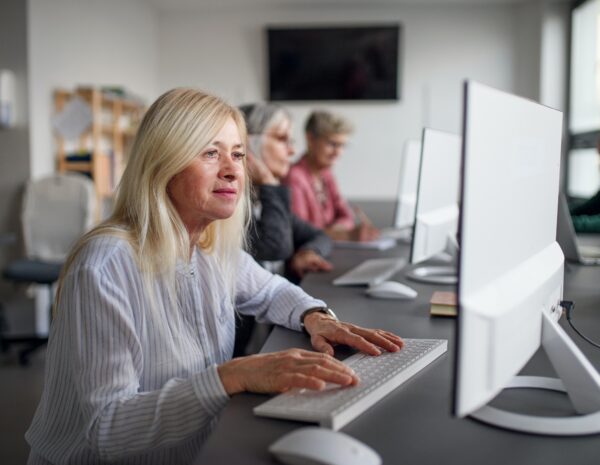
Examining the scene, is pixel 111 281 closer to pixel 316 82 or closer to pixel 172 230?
pixel 172 230

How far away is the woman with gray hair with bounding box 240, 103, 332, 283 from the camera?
207 centimetres

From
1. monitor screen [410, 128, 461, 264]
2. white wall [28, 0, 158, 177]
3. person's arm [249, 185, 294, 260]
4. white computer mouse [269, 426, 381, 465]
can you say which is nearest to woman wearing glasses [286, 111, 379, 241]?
person's arm [249, 185, 294, 260]

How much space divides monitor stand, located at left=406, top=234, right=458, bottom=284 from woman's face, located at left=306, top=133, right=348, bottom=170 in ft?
3.74

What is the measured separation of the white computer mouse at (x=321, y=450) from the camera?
2.17ft

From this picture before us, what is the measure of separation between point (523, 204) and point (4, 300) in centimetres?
395

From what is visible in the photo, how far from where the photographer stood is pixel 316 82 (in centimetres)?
590

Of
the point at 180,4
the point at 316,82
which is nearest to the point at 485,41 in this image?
the point at 316,82

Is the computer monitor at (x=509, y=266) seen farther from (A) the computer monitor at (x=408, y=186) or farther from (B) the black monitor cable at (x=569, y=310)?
(A) the computer monitor at (x=408, y=186)

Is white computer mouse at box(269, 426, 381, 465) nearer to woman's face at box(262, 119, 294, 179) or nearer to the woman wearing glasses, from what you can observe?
woman's face at box(262, 119, 294, 179)

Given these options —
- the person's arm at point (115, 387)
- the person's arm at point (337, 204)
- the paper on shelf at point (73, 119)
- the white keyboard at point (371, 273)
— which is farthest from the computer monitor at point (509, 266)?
the paper on shelf at point (73, 119)

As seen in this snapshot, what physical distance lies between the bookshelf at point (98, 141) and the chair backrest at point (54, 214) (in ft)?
1.17

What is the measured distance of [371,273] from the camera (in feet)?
6.27

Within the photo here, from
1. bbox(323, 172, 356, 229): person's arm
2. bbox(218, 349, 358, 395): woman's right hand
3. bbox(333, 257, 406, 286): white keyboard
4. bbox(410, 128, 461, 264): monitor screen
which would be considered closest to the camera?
bbox(218, 349, 358, 395): woman's right hand

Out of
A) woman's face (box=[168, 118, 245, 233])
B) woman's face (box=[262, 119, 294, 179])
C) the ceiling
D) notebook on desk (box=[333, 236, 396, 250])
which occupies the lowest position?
notebook on desk (box=[333, 236, 396, 250])
